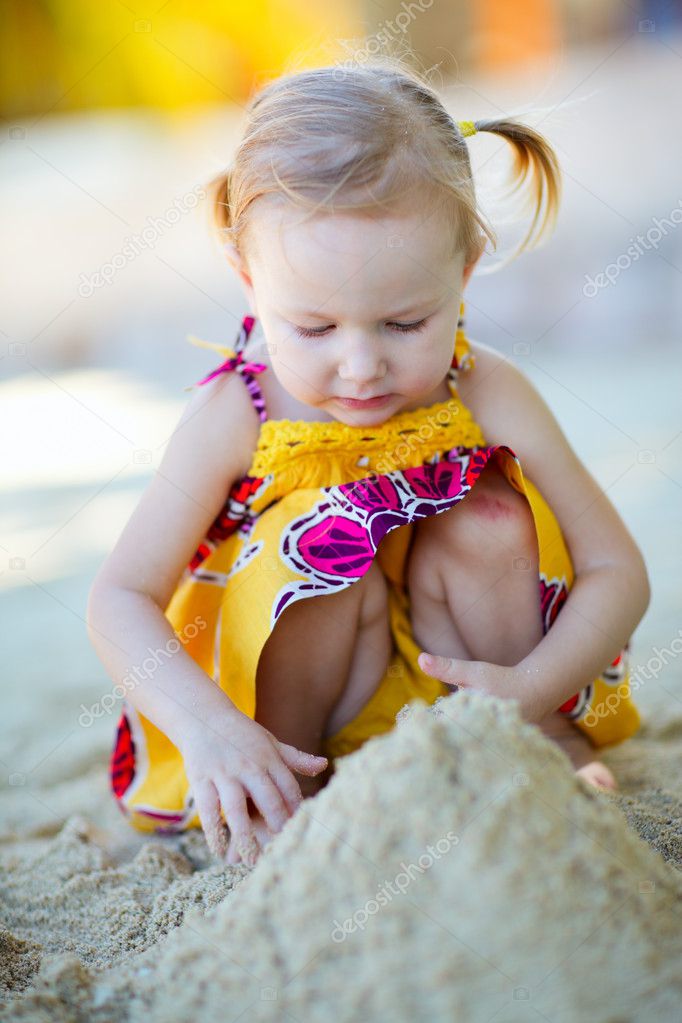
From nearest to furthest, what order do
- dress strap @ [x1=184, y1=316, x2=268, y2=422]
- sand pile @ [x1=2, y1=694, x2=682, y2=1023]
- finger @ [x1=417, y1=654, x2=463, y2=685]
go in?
sand pile @ [x1=2, y1=694, x2=682, y2=1023]
finger @ [x1=417, y1=654, x2=463, y2=685]
dress strap @ [x1=184, y1=316, x2=268, y2=422]

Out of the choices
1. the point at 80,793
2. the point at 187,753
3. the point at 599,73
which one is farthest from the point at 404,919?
the point at 599,73

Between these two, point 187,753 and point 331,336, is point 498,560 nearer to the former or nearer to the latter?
point 331,336

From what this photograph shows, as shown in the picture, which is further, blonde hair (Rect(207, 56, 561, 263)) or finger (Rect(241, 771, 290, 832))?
blonde hair (Rect(207, 56, 561, 263))

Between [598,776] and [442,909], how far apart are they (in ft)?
2.30

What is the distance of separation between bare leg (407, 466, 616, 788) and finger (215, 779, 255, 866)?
0.43m

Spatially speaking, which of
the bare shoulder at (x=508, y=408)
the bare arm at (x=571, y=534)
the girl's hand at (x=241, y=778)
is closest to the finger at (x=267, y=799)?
the girl's hand at (x=241, y=778)

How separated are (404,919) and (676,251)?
5.13 meters

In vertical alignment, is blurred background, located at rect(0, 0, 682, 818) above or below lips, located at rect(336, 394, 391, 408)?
below

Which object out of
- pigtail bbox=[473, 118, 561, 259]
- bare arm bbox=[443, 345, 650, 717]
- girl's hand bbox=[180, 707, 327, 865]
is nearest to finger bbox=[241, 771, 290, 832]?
girl's hand bbox=[180, 707, 327, 865]

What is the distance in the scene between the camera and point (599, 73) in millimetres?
6961

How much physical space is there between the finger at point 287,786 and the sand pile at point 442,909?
24 cm

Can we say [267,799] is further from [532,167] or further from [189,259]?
[189,259]

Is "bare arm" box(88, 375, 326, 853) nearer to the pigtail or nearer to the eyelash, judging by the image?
the eyelash

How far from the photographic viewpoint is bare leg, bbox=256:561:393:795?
1.39m
